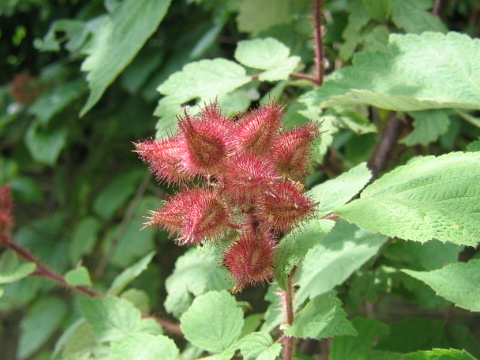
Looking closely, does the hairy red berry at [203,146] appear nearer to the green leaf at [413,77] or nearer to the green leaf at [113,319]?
the green leaf at [413,77]

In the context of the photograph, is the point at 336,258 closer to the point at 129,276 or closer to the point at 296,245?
the point at 296,245

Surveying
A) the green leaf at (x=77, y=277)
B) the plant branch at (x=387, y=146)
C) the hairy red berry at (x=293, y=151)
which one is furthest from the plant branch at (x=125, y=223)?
the hairy red berry at (x=293, y=151)

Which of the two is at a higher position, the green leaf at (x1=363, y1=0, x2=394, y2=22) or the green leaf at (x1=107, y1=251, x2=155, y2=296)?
the green leaf at (x1=363, y1=0, x2=394, y2=22)

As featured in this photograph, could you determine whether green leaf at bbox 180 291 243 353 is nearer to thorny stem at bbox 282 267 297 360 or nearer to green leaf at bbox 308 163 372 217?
thorny stem at bbox 282 267 297 360

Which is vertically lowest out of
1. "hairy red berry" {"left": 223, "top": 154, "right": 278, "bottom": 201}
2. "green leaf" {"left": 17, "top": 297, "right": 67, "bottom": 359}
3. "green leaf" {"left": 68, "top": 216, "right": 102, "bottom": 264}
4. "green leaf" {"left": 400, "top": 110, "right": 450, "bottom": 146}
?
"green leaf" {"left": 17, "top": 297, "right": 67, "bottom": 359}

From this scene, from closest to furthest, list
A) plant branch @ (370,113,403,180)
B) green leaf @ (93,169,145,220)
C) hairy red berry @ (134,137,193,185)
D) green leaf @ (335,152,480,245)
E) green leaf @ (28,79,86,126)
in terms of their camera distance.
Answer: green leaf @ (335,152,480,245), hairy red berry @ (134,137,193,185), plant branch @ (370,113,403,180), green leaf @ (28,79,86,126), green leaf @ (93,169,145,220)

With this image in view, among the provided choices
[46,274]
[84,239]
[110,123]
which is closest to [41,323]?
[84,239]

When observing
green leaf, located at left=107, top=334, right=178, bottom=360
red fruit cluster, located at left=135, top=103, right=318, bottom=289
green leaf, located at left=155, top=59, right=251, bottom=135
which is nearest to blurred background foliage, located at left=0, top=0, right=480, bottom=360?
green leaf, located at left=155, top=59, right=251, bottom=135
